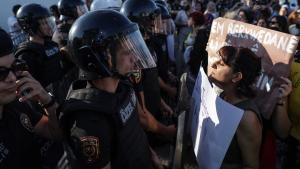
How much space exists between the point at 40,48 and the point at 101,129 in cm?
229

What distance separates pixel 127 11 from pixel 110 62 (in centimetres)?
164

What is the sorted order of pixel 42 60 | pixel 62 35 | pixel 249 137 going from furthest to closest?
1. pixel 62 35
2. pixel 42 60
3. pixel 249 137

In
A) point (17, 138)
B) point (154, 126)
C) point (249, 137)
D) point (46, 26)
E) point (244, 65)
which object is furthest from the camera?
point (46, 26)

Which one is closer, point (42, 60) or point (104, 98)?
point (104, 98)

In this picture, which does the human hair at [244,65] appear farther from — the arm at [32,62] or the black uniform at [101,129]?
the arm at [32,62]

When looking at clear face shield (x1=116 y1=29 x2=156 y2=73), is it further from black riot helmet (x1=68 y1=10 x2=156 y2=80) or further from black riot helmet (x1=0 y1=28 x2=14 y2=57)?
black riot helmet (x1=0 y1=28 x2=14 y2=57)

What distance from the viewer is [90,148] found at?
1.60m

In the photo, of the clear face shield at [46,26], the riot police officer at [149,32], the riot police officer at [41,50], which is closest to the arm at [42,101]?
the riot police officer at [149,32]

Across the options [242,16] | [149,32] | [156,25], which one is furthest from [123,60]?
[242,16]

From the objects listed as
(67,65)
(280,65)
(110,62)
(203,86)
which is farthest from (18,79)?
(67,65)

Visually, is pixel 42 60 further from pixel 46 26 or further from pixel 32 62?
pixel 46 26

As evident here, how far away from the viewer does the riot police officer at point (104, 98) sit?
1.62 m

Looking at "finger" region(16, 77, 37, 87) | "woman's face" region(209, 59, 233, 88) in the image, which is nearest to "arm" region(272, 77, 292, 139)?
"woman's face" region(209, 59, 233, 88)

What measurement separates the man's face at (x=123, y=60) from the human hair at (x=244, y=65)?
2.44 ft
